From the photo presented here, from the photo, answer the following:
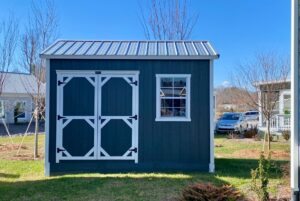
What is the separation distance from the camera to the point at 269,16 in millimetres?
19656

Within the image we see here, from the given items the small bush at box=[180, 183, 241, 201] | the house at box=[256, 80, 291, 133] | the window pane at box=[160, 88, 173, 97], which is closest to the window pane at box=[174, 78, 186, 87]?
the window pane at box=[160, 88, 173, 97]

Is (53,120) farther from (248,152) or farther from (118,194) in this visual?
(248,152)

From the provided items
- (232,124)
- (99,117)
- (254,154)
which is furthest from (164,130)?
(232,124)

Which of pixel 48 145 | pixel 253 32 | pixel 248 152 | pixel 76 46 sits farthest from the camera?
pixel 253 32

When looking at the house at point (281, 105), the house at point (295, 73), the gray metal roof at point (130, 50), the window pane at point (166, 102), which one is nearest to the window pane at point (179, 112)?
the window pane at point (166, 102)

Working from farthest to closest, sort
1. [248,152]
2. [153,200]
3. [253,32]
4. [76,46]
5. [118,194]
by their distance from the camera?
[253,32] → [248,152] → [76,46] → [118,194] → [153,200]

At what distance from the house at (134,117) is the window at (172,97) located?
3cm

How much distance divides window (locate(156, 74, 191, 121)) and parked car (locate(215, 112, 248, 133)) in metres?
12.8

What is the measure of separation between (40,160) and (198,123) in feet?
18.1

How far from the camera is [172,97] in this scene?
8.70 m

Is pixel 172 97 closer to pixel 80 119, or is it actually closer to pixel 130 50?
pixel 130 50

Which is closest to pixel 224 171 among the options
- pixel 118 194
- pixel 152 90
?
pixel 152 90

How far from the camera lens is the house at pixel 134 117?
28.3ft

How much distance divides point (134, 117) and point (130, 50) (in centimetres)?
194
